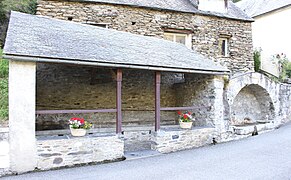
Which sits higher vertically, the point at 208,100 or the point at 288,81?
the point at 288,81

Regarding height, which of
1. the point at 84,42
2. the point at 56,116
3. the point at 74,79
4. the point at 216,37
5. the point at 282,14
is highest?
the point at 282,14

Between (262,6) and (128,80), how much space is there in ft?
42.9

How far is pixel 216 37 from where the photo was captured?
12164mm

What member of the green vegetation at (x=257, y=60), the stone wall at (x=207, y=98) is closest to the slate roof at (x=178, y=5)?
the stone wall at (x=207, y=98)

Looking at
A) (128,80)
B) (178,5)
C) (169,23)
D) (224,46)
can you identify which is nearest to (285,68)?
(224,46)

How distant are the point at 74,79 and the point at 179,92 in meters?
4.10

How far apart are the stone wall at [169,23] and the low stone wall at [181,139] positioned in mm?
5019

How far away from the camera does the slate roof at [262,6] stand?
16.2 meters

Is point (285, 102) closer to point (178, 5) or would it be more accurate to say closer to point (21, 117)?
point (178, 5)

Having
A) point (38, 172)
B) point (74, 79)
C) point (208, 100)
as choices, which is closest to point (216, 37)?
point (208, 100)

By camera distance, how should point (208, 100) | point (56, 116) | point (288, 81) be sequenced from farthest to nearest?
point (288, 81) < point (56, 116) < point (208, 100)

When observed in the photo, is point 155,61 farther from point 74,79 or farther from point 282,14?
point 282,14

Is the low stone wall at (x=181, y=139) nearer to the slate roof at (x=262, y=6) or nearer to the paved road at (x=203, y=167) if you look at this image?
the paved road at (x=203, y=167)

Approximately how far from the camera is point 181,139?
7.27 metres
